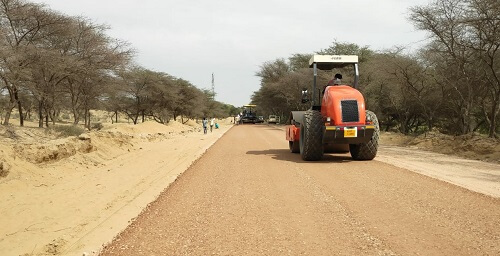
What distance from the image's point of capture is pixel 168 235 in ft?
16.4

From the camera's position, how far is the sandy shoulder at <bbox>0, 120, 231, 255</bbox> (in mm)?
5297

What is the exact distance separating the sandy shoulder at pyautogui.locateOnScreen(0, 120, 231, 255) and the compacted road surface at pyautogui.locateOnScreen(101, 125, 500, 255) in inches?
18.7

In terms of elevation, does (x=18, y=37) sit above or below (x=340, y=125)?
above

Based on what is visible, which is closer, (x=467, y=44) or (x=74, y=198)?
(x=74, y=198)

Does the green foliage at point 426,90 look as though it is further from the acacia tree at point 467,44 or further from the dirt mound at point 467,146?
the dirt mound at point 467,146

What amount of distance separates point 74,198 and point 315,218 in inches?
191

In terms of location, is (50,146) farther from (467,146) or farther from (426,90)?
(426,90)

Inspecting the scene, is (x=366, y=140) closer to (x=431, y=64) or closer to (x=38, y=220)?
(x=38, y=220)

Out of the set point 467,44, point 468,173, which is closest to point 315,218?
point 468,173

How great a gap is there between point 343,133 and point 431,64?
59.6 ft

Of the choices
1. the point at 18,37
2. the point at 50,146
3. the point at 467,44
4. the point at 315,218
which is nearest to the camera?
the point at 315,218

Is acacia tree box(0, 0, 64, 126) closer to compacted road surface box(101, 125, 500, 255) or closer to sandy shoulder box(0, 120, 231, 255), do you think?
sandy shoulder box(0, 120, 231, 255)

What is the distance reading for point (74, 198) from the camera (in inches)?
309

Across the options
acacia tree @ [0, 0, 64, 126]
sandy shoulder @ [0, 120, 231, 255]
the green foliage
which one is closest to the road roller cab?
sandy shoulder @ [0, 120, 231, 255]
